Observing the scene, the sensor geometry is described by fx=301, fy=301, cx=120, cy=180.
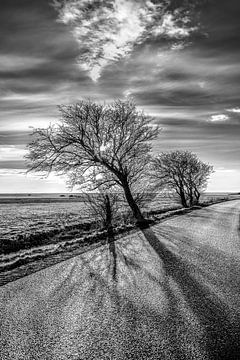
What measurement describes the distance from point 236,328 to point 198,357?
3.26 feet

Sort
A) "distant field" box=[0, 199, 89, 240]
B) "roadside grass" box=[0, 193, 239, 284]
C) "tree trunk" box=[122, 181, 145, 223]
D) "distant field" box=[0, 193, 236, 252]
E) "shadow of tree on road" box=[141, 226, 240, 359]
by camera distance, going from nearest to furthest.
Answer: "shadow of tree on road" box=[141, 226, 240, 359] < "roadside grass" box=[0, 193, 239, 284] < "distant field" box=[0, 193, 236, 252] < "distant field" box=[0, 199, 89, 240] < "tree trunk" box=[122, 181, 145, 223]

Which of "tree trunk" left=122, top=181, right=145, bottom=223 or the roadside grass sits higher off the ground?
"tree trunk" left=122, top=181, right=145, bottom=223

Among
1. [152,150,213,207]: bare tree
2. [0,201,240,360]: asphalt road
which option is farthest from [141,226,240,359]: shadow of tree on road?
[152,150,213,207]: bare tree

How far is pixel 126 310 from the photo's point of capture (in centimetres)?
474

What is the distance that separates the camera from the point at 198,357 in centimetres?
339

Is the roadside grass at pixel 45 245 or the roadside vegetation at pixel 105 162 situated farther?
the roadside vegetation at pixel 105 162

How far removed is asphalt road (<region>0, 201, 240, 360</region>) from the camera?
3605 mm

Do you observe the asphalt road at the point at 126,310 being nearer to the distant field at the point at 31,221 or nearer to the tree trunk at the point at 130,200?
the distant field at the point at 31,221

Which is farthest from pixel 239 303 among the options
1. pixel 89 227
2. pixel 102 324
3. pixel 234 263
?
pixel 89 227

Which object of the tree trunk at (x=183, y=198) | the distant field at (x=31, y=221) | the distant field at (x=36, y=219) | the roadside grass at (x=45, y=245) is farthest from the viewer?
the tree trunk at (x=183, y=198)

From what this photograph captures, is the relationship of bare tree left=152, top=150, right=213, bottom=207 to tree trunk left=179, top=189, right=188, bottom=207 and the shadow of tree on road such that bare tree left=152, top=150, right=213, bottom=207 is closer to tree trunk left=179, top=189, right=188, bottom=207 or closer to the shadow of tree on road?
tree trunk left=179, top=189, right=188, bottom=207

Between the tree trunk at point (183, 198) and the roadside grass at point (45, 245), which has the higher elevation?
the tree trunk at point (183, 198)

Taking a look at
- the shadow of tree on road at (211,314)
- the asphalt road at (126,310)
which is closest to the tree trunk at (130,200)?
the asphalt road at (126,310)

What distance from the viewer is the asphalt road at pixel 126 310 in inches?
142
